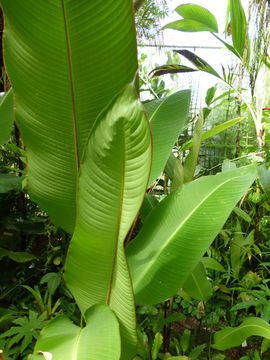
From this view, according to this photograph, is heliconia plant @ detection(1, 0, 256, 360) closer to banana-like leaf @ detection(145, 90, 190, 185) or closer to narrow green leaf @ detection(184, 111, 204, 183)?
banana-like leaf @ detection(145, 90, 190, 185)

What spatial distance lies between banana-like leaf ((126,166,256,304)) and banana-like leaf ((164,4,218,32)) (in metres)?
1.34

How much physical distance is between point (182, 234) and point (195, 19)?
147 centimetres

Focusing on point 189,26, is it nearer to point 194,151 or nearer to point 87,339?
point 194,151

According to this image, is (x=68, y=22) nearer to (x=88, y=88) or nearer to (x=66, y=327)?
(x=88, y=88)

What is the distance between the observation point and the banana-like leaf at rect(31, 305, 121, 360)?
15.0 inches

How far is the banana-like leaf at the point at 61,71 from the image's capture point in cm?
40

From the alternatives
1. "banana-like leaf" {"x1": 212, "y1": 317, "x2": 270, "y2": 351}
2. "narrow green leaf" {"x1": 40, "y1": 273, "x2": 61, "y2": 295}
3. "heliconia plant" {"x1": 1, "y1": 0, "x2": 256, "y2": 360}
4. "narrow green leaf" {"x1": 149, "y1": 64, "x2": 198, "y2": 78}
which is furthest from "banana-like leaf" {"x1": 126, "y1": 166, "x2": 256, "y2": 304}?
"narrow green leaf" {"x1": 149, "y1": 64, "x2": 198, "y2": 78}

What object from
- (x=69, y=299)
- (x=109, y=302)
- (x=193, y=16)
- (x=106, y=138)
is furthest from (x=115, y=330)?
(x=193, y=16)

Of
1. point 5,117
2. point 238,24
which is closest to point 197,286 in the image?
point 5,117

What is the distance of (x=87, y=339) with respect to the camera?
0.41 metres

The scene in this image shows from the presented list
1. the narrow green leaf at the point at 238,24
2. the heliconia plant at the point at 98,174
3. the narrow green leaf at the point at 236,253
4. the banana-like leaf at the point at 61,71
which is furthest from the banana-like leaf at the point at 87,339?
the narrow green leaf at the point at 238,24

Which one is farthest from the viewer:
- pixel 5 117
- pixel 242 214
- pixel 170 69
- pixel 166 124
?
pixel 170 69

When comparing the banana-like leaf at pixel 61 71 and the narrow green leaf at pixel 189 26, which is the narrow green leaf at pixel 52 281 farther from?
the narrow green leaf at pixel 189 26

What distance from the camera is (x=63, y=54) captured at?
429mm
